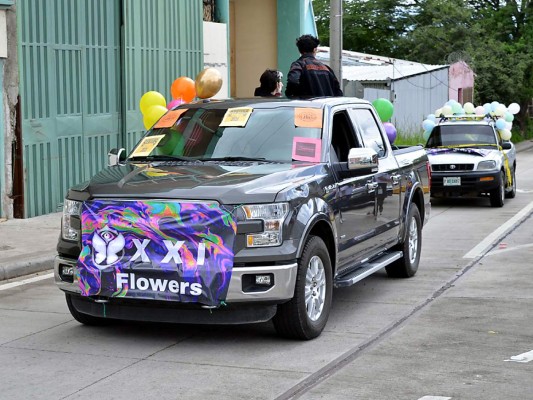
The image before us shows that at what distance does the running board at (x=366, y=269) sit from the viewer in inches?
338

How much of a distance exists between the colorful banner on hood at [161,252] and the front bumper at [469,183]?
11.6m

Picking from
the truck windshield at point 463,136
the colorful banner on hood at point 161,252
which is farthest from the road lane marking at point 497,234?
the colorful banner on hood at point 161,252

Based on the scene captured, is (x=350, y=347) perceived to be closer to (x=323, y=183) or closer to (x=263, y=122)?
(x=323, y=183)

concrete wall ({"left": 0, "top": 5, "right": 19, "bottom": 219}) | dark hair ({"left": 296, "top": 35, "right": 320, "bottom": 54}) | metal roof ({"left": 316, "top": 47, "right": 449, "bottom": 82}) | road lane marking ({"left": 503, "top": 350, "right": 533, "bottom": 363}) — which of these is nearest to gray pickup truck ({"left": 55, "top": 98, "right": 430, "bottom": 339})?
road lane marking ({"left": 503, "top": 350, "right": 533, "bottom": 363})

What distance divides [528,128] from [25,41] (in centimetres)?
3911

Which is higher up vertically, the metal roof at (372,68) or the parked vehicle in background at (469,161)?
the metal roof at (372,68)

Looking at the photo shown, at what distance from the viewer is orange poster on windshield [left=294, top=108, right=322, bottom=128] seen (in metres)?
8.84

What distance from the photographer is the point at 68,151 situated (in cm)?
1633

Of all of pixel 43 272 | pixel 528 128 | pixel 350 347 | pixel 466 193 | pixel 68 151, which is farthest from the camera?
pixel 528 128

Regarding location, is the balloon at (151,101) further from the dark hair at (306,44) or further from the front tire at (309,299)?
the front tire at (309,299)

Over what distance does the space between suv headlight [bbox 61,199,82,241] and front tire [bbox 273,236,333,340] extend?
1.63 meters

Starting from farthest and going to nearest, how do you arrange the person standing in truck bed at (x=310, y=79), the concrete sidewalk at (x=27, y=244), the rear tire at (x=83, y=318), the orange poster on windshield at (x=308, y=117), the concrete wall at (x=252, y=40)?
1. the concrete wall at (x=252, y=40)
2. the person standing in truck bed at (x=310, y=79)
3. the concrete sidewalk at (x=27, y=244)
4. the orange poster on windshield at (x=308, y=117)
5. the rear tire at (x=83, y=318)

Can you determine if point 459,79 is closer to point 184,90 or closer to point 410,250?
point 184,90

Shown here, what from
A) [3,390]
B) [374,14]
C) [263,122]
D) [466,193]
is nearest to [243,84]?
[466,193]
